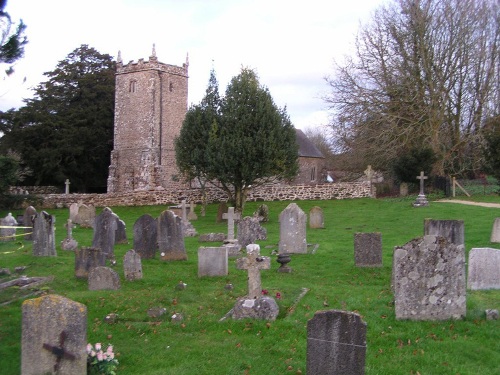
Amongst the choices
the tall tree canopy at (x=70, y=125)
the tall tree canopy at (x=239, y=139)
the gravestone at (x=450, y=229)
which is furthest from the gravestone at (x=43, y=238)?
the tall tree canopy at (x=70, y=125)

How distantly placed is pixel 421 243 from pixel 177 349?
12.1 feet

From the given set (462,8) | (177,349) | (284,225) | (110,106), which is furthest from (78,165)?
(177,349)

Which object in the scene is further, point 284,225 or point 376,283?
point 284,225

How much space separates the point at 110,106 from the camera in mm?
47688

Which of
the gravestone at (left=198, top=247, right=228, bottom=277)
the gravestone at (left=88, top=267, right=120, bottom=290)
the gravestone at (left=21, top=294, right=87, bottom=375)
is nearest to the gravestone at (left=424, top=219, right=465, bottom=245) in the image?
the gravestone at (left=198, top=247, right=228, bottom=277)

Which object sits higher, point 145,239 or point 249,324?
point 145,239

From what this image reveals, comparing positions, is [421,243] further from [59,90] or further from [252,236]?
[59,90]

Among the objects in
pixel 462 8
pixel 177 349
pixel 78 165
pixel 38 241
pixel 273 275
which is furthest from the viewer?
pixel 78 165

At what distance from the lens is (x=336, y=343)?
595cm

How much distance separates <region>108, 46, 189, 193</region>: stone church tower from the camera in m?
44.7

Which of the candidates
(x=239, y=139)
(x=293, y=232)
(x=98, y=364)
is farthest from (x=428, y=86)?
(x=98, y=364)

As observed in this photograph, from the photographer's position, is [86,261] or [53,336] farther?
[86,261]

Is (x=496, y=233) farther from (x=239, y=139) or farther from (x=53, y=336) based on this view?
(x=239, y=139)

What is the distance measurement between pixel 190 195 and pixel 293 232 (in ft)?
68.0
